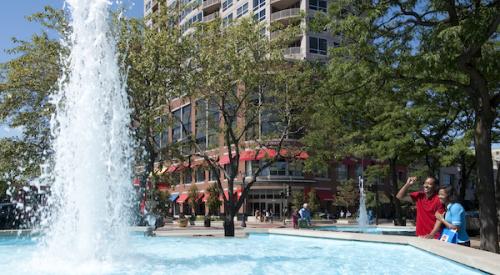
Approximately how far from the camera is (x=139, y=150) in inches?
1035

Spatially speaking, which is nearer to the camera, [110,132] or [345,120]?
[110,132]

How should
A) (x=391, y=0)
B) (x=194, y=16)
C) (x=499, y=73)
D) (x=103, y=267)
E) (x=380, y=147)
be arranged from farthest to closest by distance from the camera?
1. (x=194, y=16)
2. (x=380, y=147)
3. (x=499, y=73)
4. (x=391, y=0)
5. (x=103, y=267)

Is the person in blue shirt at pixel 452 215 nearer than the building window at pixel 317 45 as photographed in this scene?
Yes

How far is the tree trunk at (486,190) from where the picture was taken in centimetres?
1275

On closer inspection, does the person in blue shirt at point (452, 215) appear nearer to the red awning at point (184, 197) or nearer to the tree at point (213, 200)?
the tree at point (213, 200)

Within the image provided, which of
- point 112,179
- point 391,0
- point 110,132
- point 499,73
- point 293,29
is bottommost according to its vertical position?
point 112,179

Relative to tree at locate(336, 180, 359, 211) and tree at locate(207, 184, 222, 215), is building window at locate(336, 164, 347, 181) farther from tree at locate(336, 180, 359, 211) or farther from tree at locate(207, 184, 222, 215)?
tree at locate(207, 184, 222, 215)

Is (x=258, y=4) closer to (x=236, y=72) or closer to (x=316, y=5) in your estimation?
(x=316, y=5)

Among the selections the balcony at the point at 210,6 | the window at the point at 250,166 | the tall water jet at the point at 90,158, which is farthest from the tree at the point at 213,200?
the tall water jet at the point at 90,158

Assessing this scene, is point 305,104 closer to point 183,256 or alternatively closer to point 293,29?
point 293,29

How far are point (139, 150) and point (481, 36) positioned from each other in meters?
18.4

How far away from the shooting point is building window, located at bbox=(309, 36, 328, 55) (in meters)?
60.9

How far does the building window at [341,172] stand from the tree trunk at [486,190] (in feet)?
171

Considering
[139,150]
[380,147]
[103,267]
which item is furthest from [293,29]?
[103,267]
